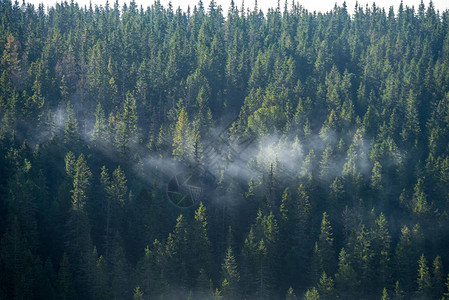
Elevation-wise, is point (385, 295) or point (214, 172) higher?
point (214, 172)

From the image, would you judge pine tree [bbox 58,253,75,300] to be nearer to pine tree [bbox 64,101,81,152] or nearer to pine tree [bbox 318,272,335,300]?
pine tree [bbox 64,101,81,152]

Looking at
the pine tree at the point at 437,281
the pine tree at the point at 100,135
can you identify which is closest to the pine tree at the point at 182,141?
the pine tree at the point at 100,135

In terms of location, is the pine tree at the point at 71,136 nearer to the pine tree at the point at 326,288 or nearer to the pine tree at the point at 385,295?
the pine tree at the point at 326,288

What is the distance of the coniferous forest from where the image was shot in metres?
66.1

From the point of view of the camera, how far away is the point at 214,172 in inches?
3366

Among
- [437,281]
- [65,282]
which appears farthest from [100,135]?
[437,281]

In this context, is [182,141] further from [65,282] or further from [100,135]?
[65,282]

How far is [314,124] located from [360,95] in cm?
2001

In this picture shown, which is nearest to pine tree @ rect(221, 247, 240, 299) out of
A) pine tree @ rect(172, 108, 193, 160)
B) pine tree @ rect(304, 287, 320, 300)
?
pine tree @ rect(304, 287, 320, 300)

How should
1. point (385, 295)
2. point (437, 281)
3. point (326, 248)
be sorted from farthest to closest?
point (326, 248) → point (437, 281) → point (385, 295)

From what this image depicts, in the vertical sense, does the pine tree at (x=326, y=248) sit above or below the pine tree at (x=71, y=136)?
below

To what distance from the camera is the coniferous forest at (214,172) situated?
66125 millimetres

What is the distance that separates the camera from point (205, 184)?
83.7 meters

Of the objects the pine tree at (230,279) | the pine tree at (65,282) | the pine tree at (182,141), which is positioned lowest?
the pine tree at (230,279)
